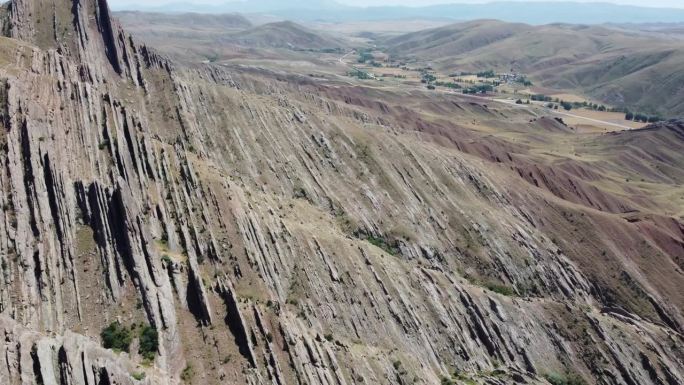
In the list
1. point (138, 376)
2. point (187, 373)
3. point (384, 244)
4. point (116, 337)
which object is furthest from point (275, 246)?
point (138, 376)

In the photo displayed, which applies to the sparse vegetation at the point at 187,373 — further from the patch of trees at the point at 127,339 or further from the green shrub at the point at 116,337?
the green shrub at the point at 116,337

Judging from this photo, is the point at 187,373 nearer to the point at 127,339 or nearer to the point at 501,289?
the point at 127,339

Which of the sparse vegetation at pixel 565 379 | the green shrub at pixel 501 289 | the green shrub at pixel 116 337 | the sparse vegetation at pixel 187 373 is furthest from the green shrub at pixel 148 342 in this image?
the green shrub at pixel 501 289

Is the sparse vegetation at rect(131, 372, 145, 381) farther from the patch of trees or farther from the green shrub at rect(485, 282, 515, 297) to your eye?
the green shrub at rect(485, 282, 515, 297)

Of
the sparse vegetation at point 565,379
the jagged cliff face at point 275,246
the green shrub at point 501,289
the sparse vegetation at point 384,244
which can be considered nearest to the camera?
the jagged cliff face at point 275,246

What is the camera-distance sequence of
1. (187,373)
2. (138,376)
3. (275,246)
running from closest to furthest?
1. (138,376)
2. (187,373)
3. (275,246)
